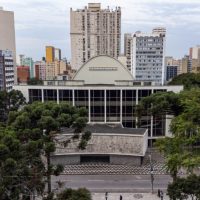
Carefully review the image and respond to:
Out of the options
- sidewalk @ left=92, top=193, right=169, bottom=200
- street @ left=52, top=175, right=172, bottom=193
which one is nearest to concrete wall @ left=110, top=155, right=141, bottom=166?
street @ left=52, top=175, right=172, bottom=193

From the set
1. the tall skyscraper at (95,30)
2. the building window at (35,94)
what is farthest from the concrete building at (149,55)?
the building window at (35,94)

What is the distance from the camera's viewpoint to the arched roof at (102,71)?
50.3 metres

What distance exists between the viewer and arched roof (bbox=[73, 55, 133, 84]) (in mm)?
50344

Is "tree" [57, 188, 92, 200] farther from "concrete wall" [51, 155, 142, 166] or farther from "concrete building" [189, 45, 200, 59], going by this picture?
"concrete building" [189, 45, 200, 59]

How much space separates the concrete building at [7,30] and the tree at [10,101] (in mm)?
58014

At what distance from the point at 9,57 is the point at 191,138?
241 ft

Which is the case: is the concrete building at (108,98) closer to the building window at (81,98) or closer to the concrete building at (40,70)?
the building window at (81,98)

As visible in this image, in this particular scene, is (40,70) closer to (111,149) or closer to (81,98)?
(81,98)

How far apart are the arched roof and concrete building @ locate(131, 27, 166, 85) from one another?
159 ft

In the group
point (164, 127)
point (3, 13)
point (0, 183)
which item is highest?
point (3, 13)

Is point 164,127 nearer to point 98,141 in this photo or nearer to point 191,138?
point 98,141

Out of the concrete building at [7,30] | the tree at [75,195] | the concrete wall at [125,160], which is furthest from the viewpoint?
the concrete building at [7,30]

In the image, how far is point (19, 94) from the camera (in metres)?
45.8

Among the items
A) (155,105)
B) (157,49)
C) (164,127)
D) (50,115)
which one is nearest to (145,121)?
(164,127)
